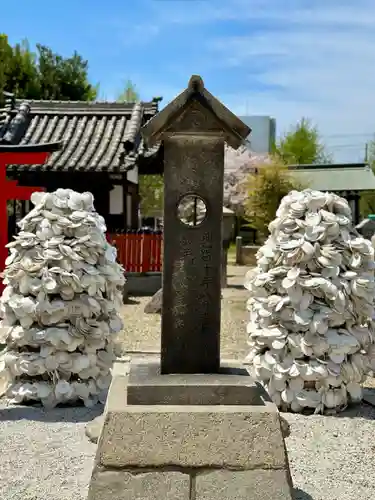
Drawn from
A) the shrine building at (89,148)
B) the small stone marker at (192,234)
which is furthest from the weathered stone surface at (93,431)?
the shrine building at (89,148)

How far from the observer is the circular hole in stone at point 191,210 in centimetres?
343

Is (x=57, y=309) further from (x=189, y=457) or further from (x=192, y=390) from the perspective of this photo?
(x=189, y=457)

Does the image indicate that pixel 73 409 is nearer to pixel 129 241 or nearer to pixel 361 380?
pixel 361 380

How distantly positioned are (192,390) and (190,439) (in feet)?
0.88

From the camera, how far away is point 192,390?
3217 millimetres

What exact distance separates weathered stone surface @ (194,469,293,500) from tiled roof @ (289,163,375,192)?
A: 87.9 ft

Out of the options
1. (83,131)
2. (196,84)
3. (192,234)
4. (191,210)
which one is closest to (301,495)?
(192,234)

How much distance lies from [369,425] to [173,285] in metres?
2.37

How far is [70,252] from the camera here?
5090 mm

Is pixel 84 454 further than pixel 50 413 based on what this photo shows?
No

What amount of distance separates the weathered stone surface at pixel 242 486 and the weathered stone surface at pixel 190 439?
0.15 ft

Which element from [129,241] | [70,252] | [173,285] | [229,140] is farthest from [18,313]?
[129,241]

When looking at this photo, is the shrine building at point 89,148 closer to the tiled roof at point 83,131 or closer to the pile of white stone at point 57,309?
the tiled roof at point 83,131

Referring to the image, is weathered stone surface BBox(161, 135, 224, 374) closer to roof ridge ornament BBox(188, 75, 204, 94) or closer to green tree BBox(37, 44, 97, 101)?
roof ridge ornament BBox(188, 75, 204, 94)
